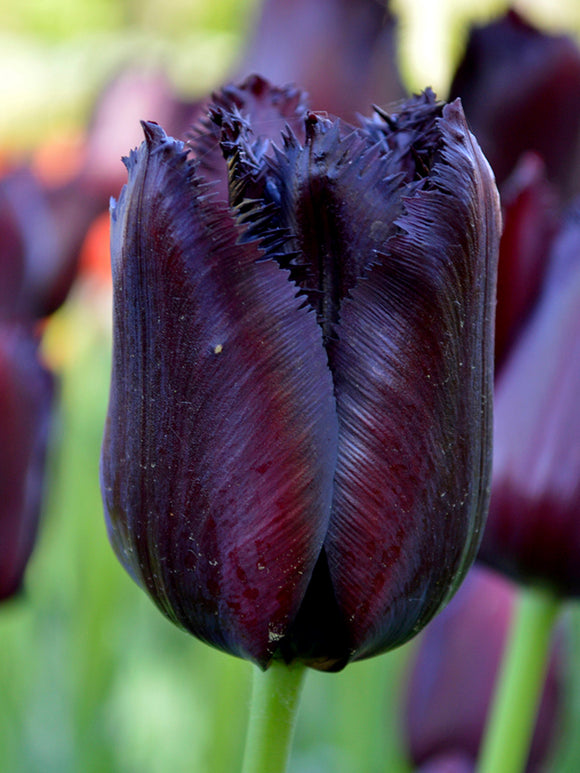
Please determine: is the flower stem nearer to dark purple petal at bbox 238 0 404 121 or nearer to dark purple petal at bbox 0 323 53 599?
dark purple petal at bbox 0 323 53 599

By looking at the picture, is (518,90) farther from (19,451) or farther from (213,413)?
(213,413)

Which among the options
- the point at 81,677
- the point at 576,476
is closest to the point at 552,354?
the point at 576,476

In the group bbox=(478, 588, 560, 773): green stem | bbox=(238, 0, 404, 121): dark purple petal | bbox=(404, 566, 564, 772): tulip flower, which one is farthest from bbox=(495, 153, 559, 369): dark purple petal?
bbox=(238, 0, 404, 121): dark purple petal

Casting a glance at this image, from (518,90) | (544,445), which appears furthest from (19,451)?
(518,90)

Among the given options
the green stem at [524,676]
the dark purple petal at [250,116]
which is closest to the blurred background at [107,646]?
the green stem at [524,676]

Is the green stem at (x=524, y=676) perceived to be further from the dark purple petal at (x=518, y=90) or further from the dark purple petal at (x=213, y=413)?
the dark purple petal at (x=518, y=90)

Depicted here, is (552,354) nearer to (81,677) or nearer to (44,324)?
(44,324)
